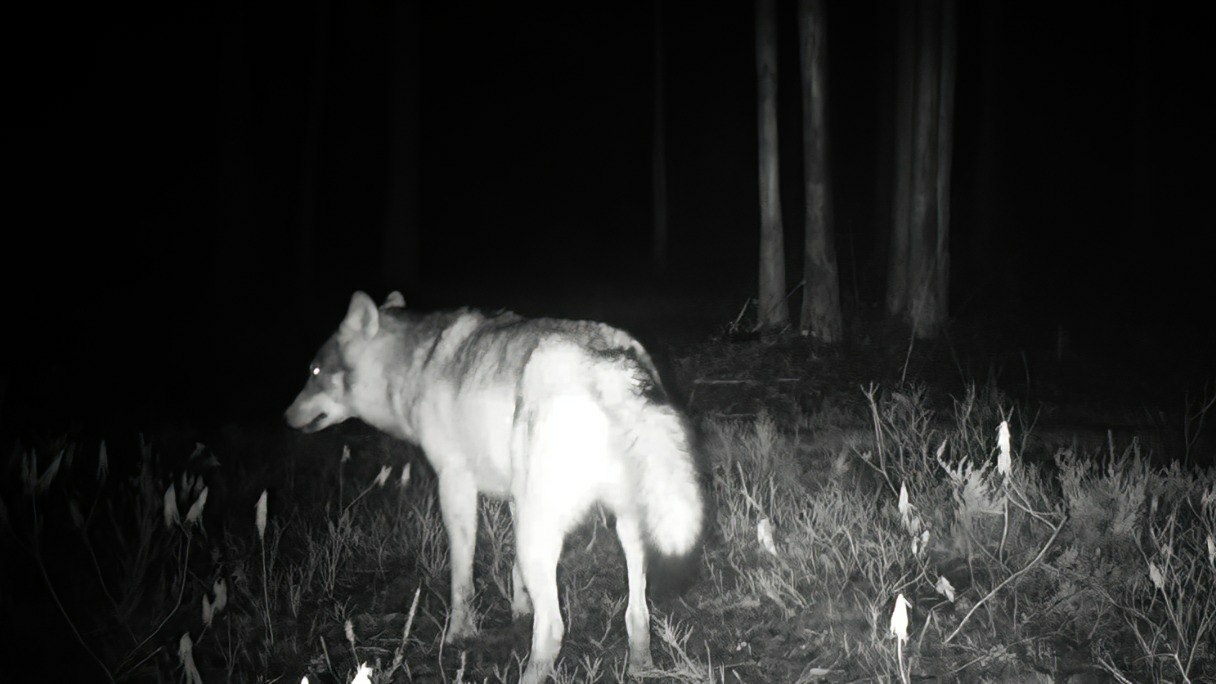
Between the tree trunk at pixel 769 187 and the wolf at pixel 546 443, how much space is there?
23.0ft

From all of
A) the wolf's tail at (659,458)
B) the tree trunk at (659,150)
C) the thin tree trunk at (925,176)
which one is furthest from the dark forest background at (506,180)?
the wolf's tail at (659,458)

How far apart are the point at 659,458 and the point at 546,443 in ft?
1.64

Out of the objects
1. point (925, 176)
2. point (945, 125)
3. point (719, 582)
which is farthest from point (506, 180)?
point (719, 582)

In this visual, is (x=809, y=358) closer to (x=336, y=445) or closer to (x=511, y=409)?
(x=336, y=445)

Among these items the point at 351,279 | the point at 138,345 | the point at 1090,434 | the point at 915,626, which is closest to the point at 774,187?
the point at 1090,434

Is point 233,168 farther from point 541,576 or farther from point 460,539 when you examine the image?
point 541,576

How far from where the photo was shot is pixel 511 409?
14.7 ft

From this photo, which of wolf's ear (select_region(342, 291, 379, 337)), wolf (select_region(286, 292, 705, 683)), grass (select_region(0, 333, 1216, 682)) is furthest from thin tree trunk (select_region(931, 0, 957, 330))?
wolf's ear (select_region(342, 291, 379, 337))

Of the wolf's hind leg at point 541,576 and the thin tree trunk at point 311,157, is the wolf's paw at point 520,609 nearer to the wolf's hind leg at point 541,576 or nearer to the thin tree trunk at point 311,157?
the wolf's hind leg at point 541,576

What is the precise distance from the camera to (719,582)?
527 cm

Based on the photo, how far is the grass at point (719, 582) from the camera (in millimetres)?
4211

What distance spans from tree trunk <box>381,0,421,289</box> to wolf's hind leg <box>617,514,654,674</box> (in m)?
11.5

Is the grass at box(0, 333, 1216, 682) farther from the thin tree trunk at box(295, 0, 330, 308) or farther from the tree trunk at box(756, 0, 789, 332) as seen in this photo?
the thin tree trunk at box(295, 0, 330, 308)

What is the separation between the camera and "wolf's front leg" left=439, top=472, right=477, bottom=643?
4934 millimetres
